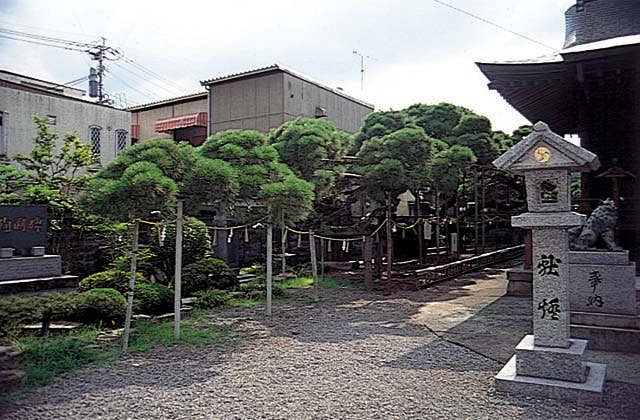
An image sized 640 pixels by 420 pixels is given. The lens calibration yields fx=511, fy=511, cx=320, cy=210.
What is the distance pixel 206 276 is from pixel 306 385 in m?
5.76

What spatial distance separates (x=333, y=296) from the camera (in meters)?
10.8

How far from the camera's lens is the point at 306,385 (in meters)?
5.05

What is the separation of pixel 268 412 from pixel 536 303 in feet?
9.14

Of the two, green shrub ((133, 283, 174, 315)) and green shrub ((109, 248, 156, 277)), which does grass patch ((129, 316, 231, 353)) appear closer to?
green shrub ((133, 283, 174, 315))

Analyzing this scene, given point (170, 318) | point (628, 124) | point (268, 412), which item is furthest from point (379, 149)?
point (268, 412)

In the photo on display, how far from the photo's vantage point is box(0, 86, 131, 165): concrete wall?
1395cm

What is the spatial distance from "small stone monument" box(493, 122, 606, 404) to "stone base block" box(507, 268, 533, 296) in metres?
5.30

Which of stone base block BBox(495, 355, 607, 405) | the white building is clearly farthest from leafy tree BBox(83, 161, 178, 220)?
the white building

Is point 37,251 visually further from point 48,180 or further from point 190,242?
point 48,180

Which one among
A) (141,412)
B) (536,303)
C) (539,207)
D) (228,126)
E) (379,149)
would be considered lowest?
(141,412)

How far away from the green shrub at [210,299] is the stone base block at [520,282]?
567 cm

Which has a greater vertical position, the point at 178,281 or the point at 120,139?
the point at 120,139

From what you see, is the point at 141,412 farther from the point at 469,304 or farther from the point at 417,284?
the point at 417,284

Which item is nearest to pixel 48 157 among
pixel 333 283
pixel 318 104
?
pixel 333 283
